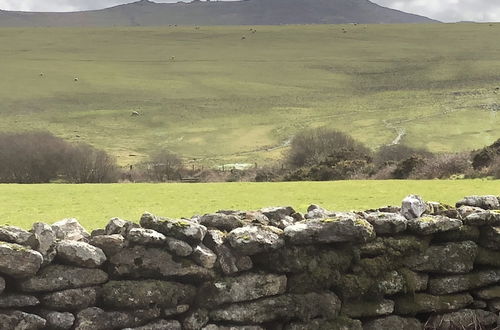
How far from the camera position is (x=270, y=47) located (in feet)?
402

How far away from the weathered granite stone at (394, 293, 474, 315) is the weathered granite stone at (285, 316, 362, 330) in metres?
0.65

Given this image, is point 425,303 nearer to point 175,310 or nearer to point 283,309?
point 283,309

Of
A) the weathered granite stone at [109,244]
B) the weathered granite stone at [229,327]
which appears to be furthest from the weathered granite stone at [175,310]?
the weathered granite stone at [109,244]

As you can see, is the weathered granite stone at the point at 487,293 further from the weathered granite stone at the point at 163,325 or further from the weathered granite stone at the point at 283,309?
the weathered granite stone at the point at 163,325

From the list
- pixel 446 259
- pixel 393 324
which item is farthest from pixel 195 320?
pixel 446 259

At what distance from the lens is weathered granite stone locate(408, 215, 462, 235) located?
802 cm

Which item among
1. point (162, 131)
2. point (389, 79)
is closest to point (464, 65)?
point (389, 79)

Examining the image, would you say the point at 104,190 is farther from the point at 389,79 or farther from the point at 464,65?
the point at 464,65

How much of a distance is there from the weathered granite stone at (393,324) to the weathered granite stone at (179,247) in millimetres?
2456

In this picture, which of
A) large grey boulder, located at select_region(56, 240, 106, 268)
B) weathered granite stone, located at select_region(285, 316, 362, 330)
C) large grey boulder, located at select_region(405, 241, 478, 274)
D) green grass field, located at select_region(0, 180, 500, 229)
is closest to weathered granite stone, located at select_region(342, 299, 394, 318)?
weathered granite stone, located at select_region(285, 316, 362, 330)

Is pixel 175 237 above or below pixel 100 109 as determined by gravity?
above

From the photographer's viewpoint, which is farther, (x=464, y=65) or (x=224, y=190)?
(x=464, y=65)

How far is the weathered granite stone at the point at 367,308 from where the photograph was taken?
781 cm

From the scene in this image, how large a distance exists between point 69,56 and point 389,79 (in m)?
57.9
